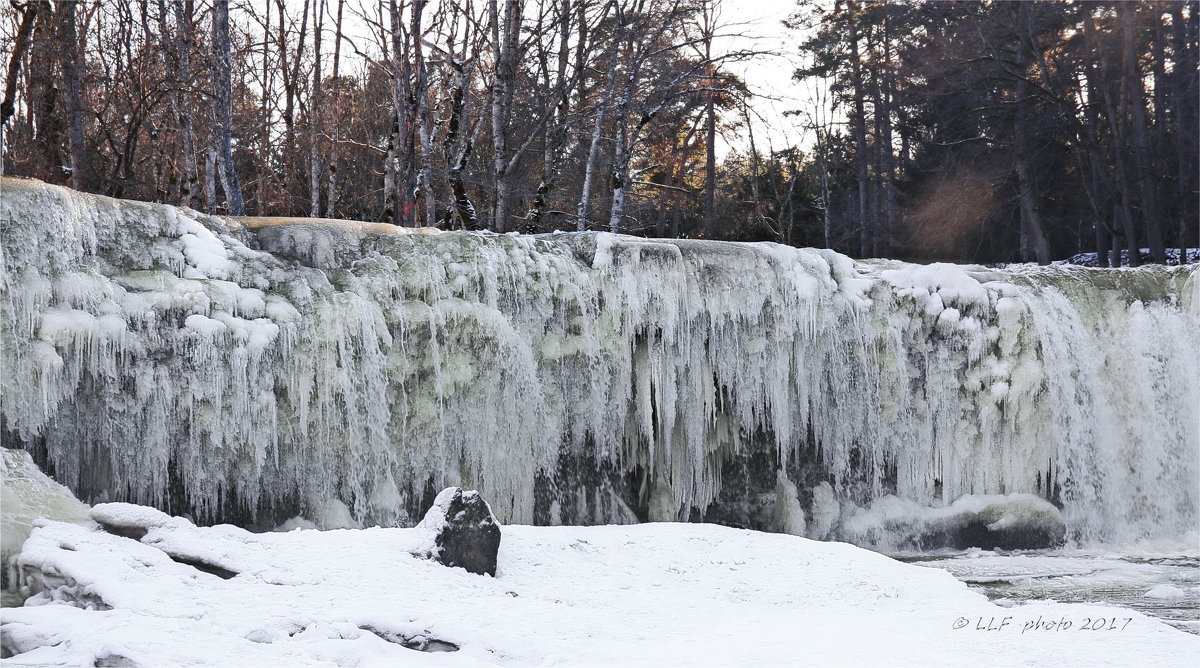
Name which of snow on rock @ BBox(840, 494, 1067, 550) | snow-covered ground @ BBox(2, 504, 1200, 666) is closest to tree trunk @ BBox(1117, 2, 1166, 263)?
snow on rock @ BBox(840, 494, 1067, 550)

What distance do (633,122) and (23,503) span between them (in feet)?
50.4

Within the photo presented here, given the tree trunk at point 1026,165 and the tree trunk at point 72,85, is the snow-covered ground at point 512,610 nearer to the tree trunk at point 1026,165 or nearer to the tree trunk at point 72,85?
the tree trunk at point 72,85

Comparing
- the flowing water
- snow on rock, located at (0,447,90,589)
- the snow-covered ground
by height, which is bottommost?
the flowing water

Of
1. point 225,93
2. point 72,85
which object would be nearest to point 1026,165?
point 225,93

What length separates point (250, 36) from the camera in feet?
50.4

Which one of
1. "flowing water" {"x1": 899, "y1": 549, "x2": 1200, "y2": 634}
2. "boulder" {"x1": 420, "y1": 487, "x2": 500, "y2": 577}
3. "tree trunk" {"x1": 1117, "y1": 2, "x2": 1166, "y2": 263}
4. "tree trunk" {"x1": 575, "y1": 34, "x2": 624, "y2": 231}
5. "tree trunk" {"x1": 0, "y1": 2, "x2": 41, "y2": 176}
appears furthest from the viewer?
"tree trunk" {"x1": 1117, "y1": 2, "x2": 1166, "y2": 263}

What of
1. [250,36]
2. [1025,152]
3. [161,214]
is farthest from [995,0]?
[161,214]

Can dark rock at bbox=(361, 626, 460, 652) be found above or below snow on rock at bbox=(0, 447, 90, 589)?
below

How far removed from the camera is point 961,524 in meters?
9.46

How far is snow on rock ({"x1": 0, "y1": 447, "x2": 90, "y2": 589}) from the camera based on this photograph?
4.56 metres

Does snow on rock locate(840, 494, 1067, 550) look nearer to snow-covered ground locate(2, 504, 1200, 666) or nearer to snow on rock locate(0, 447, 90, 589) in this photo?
snow-covered ground locate(2, 504, 1200, 666)

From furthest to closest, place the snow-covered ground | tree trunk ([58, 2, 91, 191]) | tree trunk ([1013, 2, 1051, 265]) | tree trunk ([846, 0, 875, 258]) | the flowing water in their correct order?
tree trunk ([846, 0, 875, 258]) → tree trunk ([1013, 2, 1051, 265]) → tree trunk ([58, 2, 91, 191]) → the flowing water → the snow-covered ground

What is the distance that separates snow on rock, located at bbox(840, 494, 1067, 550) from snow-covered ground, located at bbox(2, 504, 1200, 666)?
308 centimetres

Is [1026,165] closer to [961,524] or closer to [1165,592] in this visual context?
[961,524]
